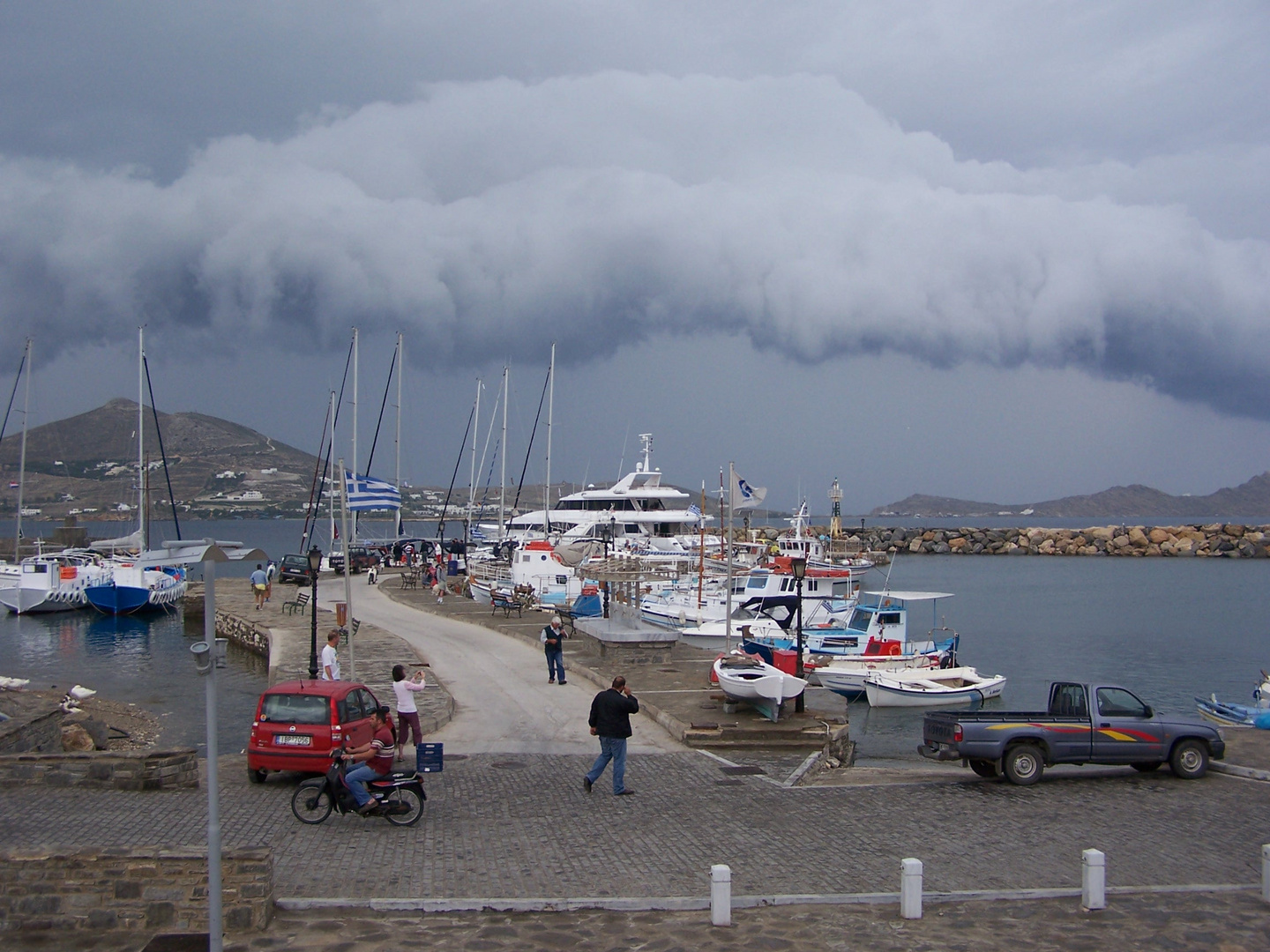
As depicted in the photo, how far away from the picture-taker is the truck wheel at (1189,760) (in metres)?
14.5

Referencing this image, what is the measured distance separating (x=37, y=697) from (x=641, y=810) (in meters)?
14.6

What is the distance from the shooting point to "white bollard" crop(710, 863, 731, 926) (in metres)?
8.05

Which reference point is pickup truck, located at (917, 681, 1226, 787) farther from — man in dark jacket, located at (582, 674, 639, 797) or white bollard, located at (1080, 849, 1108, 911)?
white bollard, located at (1080, 849, 1108, 911)

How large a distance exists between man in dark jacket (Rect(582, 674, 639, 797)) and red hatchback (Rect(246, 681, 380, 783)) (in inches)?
124

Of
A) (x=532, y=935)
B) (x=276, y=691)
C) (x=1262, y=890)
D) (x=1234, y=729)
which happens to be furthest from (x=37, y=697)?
(x=1234, y=729)

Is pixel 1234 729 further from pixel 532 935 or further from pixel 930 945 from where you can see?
pixel 532 935

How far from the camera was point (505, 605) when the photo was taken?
35750 mm

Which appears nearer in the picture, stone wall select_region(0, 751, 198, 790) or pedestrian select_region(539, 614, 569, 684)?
stone wall select_region(0, 751, 198, 790)

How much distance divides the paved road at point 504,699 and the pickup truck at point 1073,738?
4.50 metres

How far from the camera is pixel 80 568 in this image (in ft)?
189

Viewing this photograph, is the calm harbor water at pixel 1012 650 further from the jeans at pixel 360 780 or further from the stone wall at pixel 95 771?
the jeans at pixel 360 780

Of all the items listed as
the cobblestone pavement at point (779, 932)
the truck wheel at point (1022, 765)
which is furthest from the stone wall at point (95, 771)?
the truck wheel at point (1022, 765)

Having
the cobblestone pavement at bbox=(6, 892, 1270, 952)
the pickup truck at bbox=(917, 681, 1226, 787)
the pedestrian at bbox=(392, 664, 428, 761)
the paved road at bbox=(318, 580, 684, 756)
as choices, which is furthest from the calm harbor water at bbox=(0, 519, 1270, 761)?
the cobblestone pavement at bbox=(6, 892, 1270, 952)

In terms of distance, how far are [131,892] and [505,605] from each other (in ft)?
92.1
